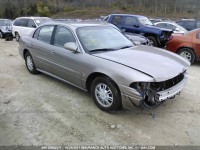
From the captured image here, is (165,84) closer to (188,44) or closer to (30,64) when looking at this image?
(30,64)

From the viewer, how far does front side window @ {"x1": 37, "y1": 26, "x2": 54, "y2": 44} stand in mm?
4523

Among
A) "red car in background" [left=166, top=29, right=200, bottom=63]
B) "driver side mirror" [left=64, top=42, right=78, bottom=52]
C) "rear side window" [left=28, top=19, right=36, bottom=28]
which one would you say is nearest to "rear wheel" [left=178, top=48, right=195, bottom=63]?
"red car in background" [left=166, top=29, right=200, bottom=63]

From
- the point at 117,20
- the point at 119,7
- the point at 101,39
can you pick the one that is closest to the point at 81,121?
the point at 101,39

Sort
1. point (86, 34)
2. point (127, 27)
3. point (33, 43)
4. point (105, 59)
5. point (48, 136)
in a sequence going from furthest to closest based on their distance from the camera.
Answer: point (127, 27)
point (33, 43)
point (86, 34)
point (105, 59)
point (48, 136)

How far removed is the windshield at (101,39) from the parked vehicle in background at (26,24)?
24.2 feet

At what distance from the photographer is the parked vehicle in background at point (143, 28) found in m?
9.02

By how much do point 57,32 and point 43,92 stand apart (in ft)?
4.79

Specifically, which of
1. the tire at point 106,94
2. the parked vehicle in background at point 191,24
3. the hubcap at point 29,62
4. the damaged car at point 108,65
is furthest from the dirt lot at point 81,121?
the parked vehicle in background at point 191,24

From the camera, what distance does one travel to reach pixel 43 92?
14.2ft

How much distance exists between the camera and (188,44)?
6.66 meters

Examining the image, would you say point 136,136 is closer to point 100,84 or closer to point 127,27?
point 100,84

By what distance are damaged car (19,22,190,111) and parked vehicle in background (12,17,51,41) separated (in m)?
6.34

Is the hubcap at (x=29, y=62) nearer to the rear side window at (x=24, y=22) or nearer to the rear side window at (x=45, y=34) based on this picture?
the rear side window at (x=45, y=34)

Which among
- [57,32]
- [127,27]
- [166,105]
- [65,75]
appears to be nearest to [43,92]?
[65,75]
